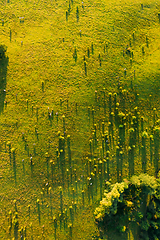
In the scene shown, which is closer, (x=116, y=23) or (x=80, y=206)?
(x=80, y=206)

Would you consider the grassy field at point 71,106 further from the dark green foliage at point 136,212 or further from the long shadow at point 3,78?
the dark green foliage at point 136,212

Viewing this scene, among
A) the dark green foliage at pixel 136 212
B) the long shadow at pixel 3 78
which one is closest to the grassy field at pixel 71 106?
the long shadow at pixel 3 78

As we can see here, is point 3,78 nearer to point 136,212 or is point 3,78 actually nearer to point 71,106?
point 71,106

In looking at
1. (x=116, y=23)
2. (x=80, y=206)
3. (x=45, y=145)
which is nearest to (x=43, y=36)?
(x=116, y=23)

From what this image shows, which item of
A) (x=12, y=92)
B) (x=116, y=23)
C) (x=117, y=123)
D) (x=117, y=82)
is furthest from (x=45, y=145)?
(x=116, y=23)

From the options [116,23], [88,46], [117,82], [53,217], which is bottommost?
[53,217]

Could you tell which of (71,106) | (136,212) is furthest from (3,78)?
(136,212)

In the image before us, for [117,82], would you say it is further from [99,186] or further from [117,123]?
[99,186]

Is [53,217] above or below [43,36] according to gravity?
below
